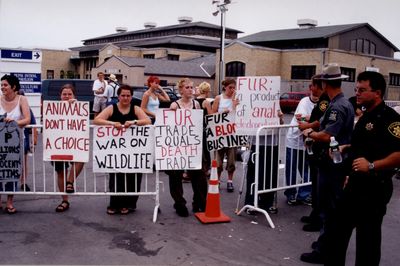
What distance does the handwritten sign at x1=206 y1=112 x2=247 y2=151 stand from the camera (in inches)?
267

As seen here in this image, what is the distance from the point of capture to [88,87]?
77.3 ft

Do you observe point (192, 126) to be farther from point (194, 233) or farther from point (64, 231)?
point (64, 231)

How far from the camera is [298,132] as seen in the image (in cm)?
704

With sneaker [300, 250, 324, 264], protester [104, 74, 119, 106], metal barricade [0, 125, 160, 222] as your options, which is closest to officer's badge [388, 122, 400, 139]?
sneaker [300, 250, 324, 264]

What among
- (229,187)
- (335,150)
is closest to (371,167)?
(335,150)

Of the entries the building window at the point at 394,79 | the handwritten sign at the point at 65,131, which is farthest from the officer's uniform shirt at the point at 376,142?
the building window at the point at 394,79

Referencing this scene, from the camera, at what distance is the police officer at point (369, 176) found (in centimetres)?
383

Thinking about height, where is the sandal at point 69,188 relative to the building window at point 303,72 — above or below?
below

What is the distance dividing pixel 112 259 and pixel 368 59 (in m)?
51.1

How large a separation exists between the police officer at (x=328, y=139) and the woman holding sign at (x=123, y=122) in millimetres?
2622

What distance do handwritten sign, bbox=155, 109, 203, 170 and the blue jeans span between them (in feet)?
4.96

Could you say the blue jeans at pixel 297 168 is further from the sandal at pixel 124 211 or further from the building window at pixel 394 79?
the building window at pixel 394 79

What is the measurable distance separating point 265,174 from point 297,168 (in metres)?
0.76

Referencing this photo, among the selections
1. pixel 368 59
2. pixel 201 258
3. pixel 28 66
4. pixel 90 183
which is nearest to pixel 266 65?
pixel 368 59
